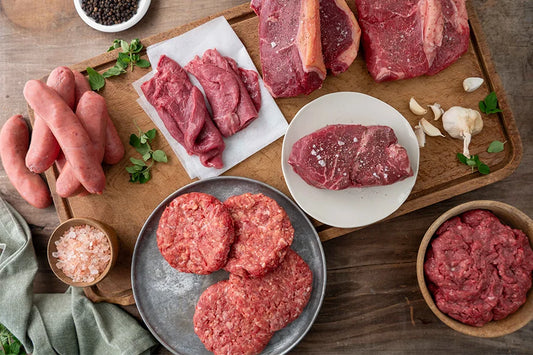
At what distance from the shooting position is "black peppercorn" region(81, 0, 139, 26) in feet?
11.6

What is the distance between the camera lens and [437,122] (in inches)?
133

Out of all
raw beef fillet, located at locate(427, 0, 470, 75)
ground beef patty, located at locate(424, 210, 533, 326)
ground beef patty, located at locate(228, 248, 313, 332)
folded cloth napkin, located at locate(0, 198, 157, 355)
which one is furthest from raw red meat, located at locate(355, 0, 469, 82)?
folded cloth napkin, located at locate(0, 198, 157, 355)

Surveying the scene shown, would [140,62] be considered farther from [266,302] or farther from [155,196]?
[266,302]

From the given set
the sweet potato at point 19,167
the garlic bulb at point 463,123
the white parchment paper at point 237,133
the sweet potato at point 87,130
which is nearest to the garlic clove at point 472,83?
the garlic bulb at point 463,123

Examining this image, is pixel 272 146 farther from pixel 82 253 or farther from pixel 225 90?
pixel 82 253

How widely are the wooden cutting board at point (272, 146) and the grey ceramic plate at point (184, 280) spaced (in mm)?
172

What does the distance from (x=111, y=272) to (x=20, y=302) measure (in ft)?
2.29

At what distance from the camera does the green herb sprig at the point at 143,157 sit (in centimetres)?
335

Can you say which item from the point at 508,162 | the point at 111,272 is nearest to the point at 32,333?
the point at 111,272

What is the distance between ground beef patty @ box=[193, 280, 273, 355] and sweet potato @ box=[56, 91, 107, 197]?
1.22 m

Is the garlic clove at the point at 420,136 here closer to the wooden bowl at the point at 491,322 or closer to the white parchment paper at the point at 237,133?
the wooden bowl at the point at 491,322

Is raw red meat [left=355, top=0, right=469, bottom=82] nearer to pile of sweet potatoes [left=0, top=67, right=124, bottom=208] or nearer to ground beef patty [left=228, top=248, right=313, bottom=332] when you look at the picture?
ground beef patty [left=228, top=248, right=313, bottom=332]

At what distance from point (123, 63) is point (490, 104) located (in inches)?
111

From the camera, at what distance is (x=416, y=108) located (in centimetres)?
333
